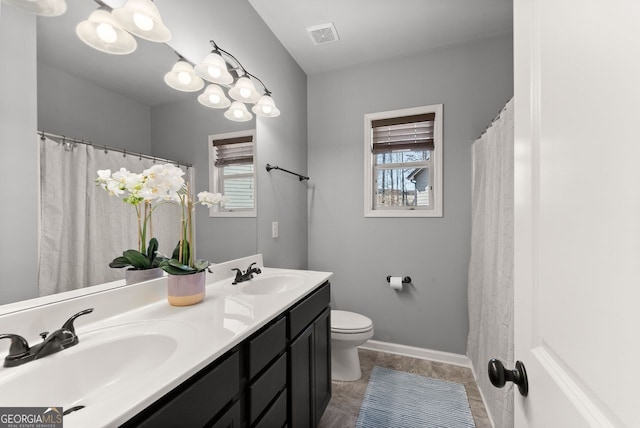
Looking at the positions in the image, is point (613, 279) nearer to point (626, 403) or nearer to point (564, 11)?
point (626, 403)

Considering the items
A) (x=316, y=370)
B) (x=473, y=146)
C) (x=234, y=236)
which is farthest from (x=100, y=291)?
(x=473, y=146)

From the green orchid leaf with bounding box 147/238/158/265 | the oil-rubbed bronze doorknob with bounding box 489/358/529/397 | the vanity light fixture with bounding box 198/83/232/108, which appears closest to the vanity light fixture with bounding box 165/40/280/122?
the vanity light fixture with bounding box 198/83/232/108

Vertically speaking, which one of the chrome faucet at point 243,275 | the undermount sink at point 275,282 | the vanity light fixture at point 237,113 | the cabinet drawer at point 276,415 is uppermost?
the vanity light fixture at point 237,113

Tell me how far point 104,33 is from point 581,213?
1.51 meters

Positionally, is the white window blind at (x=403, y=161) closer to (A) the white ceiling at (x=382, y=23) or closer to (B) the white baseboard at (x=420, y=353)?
(A) the white ceiling at (x=382, y=23)

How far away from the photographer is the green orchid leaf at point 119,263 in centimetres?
103

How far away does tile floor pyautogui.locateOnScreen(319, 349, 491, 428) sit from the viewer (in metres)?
1.65

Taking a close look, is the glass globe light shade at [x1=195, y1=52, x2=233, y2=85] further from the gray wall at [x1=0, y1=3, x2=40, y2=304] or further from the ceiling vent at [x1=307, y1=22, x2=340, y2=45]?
the ceiling vent at [x1=307, y1=22, x2=340, y2=45]

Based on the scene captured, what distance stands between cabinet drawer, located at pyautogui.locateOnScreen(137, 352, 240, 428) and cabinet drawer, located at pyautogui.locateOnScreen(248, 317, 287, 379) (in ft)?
0.24

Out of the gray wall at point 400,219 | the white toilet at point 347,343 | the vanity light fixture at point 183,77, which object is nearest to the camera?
the vanity light fixture at point 183,77

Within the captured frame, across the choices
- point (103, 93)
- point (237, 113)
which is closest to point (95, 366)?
point (103, 93)

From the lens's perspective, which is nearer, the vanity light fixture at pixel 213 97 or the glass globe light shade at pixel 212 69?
the glass globe light shade at pixel 212 69

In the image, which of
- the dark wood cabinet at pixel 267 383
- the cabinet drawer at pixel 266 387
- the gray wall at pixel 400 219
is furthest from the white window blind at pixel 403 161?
the cabinet drawer at pixel 266 387

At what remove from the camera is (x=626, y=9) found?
314 millimetres
